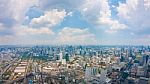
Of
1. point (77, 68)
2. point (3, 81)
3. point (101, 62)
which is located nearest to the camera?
point (3, 81)

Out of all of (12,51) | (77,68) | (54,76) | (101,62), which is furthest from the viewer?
(12,51)

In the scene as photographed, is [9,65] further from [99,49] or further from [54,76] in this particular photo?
[99,49]

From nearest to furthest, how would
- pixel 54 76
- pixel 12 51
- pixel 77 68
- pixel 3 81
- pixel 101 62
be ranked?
pixel 3 81 → pixel 54 76 → pixel 77 68 → pixel 101 62 → pixel 12 51

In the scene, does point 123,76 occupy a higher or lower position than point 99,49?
lower

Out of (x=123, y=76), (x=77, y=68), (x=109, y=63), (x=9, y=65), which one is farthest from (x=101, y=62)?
(x=9, y=65)

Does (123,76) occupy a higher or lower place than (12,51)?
lower

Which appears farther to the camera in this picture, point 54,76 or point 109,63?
point 109,63

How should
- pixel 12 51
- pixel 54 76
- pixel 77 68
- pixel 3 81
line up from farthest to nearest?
pixel 12 51 → pixel 77 68 → pixel 54 76 → pixel 3 81

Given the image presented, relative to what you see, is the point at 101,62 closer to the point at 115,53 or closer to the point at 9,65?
the point at 115,53

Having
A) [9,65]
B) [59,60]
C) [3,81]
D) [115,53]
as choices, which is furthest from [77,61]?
[3,81]
